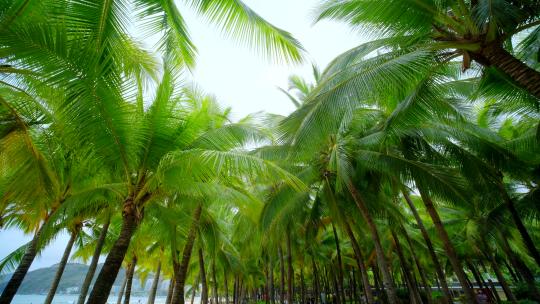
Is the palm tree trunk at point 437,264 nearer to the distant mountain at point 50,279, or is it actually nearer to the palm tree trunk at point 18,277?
the palm tree trunk at point 18,277

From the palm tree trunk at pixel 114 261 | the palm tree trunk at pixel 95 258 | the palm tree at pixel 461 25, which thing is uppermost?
the palm tree at pixel 461 25

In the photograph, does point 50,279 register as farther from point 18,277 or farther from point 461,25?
point 461,25

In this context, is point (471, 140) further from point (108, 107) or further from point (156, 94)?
point (108, 107)

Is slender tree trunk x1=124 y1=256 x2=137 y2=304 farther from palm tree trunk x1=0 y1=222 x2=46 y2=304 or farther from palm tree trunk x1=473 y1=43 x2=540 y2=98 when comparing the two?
palm tree trunk x1=473 y1=43 x2=540 y2=98

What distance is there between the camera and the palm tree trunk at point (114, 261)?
486 centimetres

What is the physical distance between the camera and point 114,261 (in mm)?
5172

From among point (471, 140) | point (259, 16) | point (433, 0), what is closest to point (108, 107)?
point (259, 16)

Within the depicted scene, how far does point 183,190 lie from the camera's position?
19.5 feet

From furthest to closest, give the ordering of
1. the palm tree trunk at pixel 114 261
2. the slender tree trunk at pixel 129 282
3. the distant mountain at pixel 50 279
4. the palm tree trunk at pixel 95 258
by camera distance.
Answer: the distant mountain at pixel 50 279, the slender tree trunk at pixel 129 282, the palm tree trunk at pixel 95 258, the palm tree trunk at pixel 114 261

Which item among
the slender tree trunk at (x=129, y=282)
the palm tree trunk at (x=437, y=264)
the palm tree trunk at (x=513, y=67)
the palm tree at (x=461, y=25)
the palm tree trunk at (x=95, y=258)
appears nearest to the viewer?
the palm tree trunk at (x=513, y=67)

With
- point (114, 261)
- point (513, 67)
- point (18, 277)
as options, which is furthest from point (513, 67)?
point (18, 277)

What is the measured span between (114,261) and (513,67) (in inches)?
277

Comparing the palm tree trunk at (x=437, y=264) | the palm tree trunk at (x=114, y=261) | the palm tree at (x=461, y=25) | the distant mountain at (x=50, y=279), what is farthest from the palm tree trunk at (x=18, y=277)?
the distant mountain at (x=50, y=279)

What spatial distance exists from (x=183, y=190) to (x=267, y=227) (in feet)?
12.6
